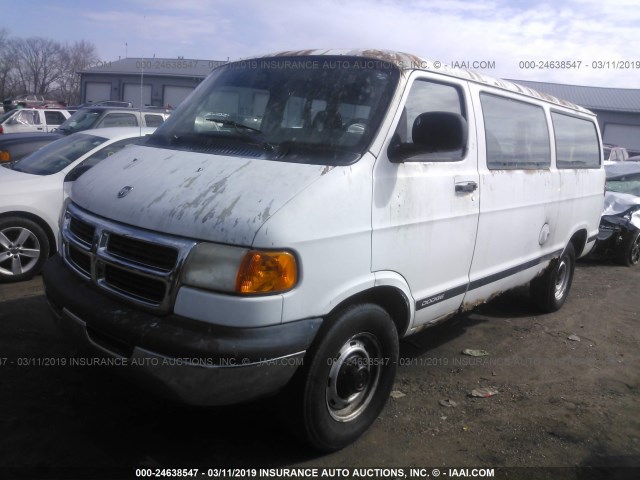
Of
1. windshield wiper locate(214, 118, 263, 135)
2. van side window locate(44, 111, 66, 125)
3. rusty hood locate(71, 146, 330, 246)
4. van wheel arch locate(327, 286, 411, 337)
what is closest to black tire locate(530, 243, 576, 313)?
van wheel arch locate(327, 286, 411, 337)

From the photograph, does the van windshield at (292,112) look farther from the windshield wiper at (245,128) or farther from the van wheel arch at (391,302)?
the van wheel arch at (391,302)

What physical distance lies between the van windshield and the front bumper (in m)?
0.98

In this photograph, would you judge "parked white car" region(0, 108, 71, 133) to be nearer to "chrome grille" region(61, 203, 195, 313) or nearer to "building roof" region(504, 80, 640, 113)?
"chrome grille" region(61, 203, 195, 313)

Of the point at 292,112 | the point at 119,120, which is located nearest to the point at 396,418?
the point at 292,112

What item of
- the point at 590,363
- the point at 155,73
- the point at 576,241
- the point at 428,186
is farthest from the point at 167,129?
the point at 155,73

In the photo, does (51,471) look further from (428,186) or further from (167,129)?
(428,186)

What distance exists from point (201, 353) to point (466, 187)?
211 centimetres

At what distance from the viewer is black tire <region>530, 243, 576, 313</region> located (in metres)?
5.71

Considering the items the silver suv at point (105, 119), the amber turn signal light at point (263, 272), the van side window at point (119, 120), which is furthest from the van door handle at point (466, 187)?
the van side window at point (119, 120)

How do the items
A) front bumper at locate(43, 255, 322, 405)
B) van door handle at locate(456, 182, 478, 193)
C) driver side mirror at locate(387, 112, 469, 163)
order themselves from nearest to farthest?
1. front bumper at locate(43, 255, 322, 405)
2. driver side mirror at locate(387, 112, 469, 163)
3. van door handle at locate(456, 182, 478, 193)

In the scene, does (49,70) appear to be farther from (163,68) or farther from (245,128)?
(245,128)

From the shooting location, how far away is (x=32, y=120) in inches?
709

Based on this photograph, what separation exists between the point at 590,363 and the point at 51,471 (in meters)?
4.14

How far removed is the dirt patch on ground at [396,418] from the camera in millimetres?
3039
